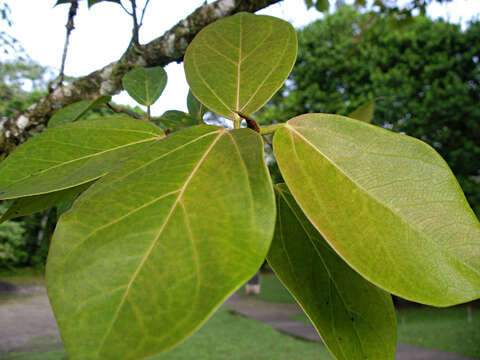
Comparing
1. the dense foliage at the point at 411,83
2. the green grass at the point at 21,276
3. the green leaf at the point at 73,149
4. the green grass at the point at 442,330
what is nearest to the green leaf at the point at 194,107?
the green leaf at the point at 73,149

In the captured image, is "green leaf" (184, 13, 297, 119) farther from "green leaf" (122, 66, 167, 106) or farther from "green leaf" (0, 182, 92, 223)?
"green leaf" (122, 66, 167, 106)

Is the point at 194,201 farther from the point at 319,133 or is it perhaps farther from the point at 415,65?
the point at 415,65

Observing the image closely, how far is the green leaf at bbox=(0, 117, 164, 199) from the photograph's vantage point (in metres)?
0.36

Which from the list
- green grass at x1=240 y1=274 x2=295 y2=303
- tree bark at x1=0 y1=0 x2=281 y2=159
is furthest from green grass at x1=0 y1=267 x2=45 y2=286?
tree bark at x1=0 y1=0 x2=281 y2=159

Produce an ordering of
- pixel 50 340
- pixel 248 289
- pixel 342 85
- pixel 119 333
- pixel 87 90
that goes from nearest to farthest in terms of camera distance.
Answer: pixel 119 333
pixel 87 90
pixel 50 340
pixel 342 85
pixel 248 289

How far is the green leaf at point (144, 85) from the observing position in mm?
662

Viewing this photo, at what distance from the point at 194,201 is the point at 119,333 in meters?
0.09

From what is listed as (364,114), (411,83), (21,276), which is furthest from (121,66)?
(21,276)

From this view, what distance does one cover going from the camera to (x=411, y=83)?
8.18m

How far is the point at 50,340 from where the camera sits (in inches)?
244

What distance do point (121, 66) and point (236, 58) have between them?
0.67 m

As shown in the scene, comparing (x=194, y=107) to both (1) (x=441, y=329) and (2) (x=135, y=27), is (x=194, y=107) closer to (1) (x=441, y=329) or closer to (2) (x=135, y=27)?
(2) (x=135, y=27)

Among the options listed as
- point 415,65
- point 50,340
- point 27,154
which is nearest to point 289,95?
point 415,65

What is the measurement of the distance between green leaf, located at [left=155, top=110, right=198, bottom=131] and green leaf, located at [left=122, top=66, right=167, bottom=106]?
0.13ft
